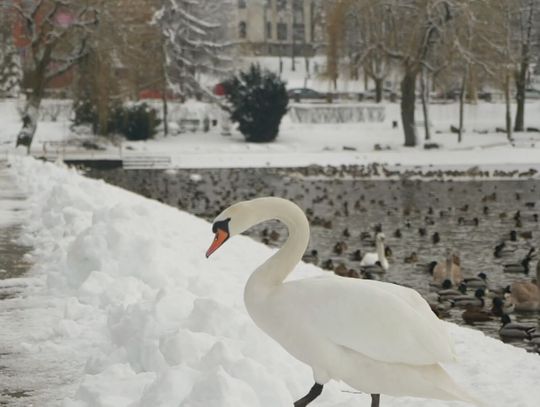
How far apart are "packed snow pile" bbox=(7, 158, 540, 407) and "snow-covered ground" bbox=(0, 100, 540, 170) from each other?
35136 millimetres

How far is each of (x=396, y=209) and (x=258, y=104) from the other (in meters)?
29.4

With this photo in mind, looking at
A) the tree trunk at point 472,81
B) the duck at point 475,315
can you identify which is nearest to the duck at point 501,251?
the duck at point 475,315

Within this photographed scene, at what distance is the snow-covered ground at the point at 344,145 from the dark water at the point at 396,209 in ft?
17.9

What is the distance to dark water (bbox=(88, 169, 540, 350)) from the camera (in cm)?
1891

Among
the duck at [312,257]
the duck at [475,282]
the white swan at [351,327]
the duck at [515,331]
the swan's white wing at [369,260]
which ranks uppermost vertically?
the white swan at [351,327]

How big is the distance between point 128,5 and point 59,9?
449 centimetres

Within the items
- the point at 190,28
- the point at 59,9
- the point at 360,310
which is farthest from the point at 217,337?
the point at 190,28

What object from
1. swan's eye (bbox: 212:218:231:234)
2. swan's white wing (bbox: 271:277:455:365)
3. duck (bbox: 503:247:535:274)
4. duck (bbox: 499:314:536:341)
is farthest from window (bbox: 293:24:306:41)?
swan's white wing (bbox: 271:277:455:365)

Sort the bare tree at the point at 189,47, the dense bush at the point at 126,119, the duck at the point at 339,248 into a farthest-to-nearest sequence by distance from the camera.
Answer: the bare tree at the point at 189,47 → the dense bush at the point at 126,119 → the duck at the point at 339,248

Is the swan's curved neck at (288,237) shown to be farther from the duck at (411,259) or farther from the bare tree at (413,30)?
the bare tree at (413,30)

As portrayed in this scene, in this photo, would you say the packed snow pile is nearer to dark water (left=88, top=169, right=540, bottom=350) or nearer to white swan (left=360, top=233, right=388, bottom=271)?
dark water (left=88, top=169, right=540, bottom=350)

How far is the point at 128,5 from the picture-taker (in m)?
50.3

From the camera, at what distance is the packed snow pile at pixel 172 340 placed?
5.77 m

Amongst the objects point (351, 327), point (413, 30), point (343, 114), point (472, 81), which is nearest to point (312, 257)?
point (351, 327)
